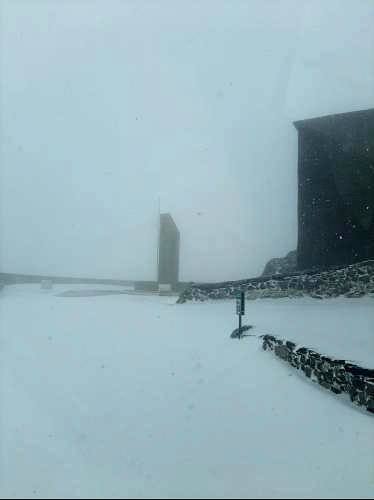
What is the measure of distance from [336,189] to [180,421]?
1476cm

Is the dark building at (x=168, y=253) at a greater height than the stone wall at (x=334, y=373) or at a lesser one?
greater

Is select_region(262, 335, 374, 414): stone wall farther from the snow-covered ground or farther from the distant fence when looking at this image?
the distant fence

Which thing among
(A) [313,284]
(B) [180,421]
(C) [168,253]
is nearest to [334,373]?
(B) [180,421]

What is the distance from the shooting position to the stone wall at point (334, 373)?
510 cm

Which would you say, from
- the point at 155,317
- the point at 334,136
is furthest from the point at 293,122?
the point at 155,317

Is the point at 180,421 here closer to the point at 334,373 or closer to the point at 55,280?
the point at 334,373

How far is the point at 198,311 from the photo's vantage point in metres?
15.3

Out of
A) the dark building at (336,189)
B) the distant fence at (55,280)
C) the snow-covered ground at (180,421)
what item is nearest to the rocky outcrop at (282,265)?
the dark building at (336,189)

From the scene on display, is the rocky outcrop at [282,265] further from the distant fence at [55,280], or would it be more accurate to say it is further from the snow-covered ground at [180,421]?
the distant fence at [55,280]

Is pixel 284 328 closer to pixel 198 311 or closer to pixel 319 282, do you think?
pixel 319 282

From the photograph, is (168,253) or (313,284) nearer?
(313,284)

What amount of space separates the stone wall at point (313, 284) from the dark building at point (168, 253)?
10212mm

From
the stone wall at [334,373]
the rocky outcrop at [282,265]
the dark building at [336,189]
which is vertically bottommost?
the stone wall at [334,373]

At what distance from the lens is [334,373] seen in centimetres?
588
